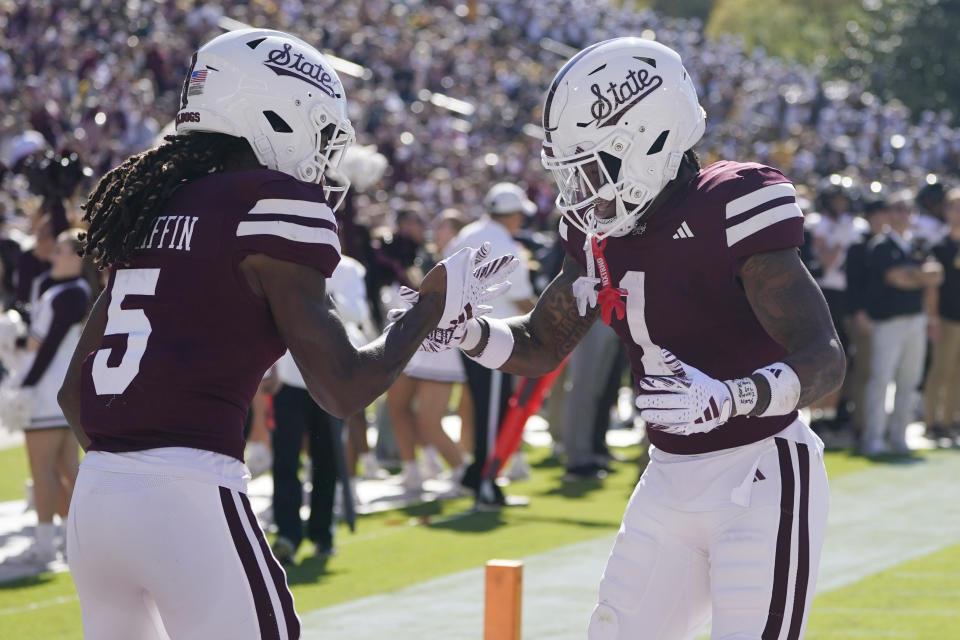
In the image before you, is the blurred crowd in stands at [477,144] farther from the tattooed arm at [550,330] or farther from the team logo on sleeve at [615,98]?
the team logo on sleeve at [615,98]

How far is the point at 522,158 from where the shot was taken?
2311 cm

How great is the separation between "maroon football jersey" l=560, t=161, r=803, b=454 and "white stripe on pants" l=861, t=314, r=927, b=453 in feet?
25.9

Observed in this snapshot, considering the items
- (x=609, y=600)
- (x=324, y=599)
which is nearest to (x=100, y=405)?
(x=609, y=600)

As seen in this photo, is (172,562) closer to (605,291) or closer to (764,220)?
(605,291)

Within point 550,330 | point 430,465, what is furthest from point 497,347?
point 430,465

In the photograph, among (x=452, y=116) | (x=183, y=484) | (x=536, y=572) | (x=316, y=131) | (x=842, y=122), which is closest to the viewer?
(x=183, y=484)

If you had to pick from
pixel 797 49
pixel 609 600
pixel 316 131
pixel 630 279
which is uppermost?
pixel 797 49

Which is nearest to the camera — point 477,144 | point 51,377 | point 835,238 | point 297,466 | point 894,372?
point 51,377

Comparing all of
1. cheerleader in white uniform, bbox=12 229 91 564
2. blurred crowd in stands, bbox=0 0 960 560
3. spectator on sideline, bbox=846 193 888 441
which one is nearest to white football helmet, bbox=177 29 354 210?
cheerleader in white uniform, bbox=12 229 91 564

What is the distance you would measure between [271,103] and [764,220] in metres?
1.10

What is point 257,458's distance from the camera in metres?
9.49

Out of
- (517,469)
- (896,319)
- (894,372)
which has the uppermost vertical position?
(896,319)

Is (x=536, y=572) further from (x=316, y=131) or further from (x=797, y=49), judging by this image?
(x=797, y=49)

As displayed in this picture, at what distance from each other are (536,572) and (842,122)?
84.2 ft
